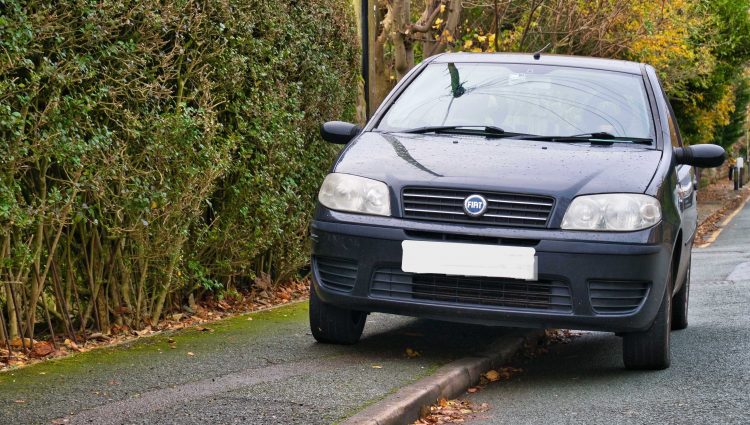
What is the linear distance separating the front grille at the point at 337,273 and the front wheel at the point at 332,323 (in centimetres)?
31

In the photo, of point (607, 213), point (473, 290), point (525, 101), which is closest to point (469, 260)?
point (473, 290)

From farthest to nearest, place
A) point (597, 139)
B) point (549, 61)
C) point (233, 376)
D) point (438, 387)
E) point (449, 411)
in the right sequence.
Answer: point (549, 61) → point (597, 139) → point (233, 376) → point (438, 387) → point (449, 411)

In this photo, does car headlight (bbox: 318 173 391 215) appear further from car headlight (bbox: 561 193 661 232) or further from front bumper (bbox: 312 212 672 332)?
car headlight (bbox: 561 193 661 232)

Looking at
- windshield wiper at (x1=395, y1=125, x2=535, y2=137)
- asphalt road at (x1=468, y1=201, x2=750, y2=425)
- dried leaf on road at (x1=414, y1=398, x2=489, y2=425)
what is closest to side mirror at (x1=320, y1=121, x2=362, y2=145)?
windshield wiper at (x1=395, y1=125, x2=535, y2=137)

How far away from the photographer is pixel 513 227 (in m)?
6.42

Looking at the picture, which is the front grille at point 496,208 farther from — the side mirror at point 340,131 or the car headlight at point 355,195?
the side mirror at point 340,131

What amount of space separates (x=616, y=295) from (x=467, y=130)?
1572 millimetres

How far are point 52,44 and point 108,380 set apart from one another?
183cm

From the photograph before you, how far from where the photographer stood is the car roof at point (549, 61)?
812cm

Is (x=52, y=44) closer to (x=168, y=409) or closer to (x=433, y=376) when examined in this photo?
(x=168, y=409)

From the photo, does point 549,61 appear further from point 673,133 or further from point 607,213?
point 607,213

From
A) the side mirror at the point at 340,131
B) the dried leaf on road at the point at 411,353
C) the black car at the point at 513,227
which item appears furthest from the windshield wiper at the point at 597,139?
the dried leaf on road at the point at 411,353

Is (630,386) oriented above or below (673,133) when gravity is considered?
below

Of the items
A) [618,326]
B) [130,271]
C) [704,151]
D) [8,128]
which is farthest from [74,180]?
[704,151]
